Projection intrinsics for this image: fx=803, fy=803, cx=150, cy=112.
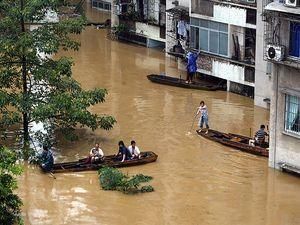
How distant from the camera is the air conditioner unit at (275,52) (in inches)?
841

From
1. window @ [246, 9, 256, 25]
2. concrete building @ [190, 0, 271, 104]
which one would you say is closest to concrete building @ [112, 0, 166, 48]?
concrete building @ [190, 0, 271, 104]

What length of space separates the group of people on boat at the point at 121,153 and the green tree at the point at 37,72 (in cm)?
122

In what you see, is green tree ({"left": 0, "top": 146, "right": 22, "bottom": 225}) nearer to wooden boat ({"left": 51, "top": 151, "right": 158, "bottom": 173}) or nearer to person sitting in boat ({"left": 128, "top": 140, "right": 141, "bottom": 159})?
wooden boat ({"left": 51, "top": 151, "right": 158, "bottom": 173})

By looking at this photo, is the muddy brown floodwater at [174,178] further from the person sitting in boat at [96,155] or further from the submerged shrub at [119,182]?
the person sitting in boat at [96,155]

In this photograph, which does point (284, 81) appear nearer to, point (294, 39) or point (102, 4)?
point (294, 39)

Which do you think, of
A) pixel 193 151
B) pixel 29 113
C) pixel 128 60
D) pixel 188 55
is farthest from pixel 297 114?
pixel 128 60

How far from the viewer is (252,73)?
30203 millimetres

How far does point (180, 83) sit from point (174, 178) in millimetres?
10380

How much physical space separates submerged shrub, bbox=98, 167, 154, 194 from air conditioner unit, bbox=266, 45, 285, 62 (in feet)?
15.7

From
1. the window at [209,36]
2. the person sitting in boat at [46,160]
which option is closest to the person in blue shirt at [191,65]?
the window at [209,36]

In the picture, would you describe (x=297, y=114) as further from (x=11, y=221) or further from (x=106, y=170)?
(x=11, y=221)

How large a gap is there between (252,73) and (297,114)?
28.2ft

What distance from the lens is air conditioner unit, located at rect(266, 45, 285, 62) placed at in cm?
2136

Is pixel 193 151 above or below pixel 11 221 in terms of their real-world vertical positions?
below
